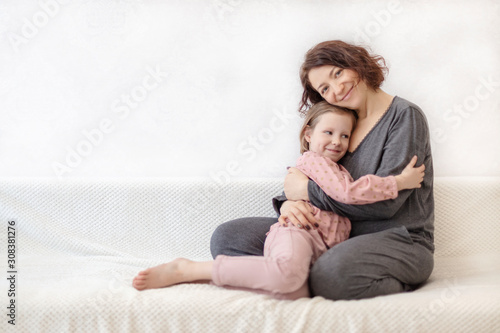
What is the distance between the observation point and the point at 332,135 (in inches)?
66.0

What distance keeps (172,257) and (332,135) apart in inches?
31.8

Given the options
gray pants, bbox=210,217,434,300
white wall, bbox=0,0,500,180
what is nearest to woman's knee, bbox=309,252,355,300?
gray pants, bbox=210,217,434,300

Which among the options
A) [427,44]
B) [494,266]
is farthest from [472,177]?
[427,44]

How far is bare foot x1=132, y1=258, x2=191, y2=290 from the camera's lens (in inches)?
59.0

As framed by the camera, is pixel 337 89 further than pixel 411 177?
Yes

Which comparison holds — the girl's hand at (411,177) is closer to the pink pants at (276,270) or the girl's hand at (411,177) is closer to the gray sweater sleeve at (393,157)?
the gray sweater sleeve at (393,157)

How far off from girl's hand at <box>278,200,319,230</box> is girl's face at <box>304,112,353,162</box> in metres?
0.19

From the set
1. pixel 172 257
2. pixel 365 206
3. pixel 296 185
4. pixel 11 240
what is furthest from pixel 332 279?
pixel 11 240

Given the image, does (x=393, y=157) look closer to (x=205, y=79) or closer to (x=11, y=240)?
(x=205, y=79)

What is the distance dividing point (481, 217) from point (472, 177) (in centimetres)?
16

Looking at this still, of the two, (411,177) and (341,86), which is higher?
(341,86)

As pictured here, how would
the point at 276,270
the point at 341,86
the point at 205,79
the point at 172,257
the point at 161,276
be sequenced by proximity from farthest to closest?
the point at 205,79 < the point at 172,257 < the point at 341,86 < the point at 161,276 < the point at 276,270

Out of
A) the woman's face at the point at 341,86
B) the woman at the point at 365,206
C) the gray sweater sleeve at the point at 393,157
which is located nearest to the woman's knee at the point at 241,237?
the woman at the point at 365,206

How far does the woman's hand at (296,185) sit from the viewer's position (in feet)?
5.47
